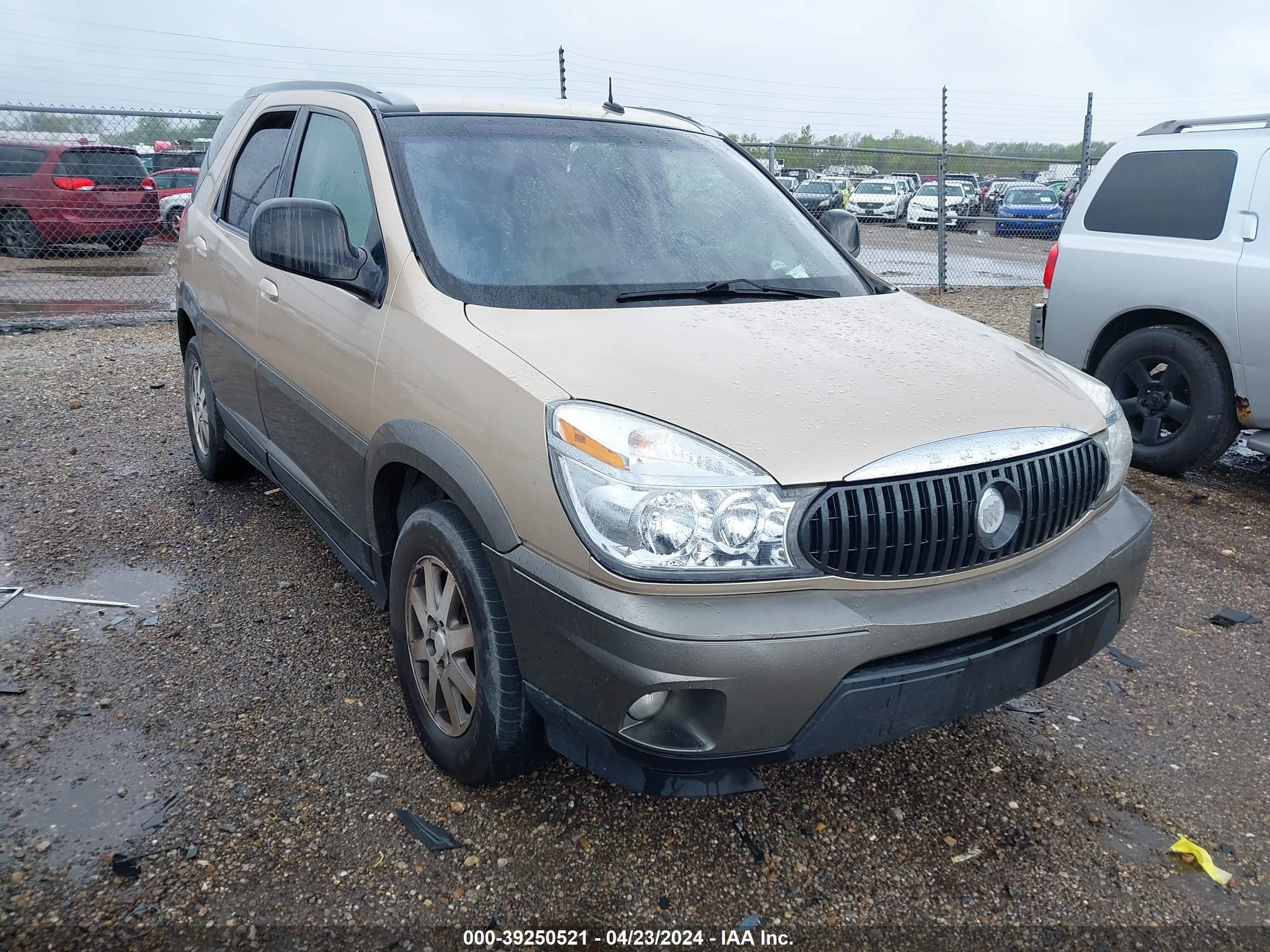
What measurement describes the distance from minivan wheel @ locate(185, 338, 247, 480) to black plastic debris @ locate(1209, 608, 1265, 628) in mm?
4428

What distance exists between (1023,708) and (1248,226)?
345 cm

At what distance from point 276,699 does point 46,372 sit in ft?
19.5

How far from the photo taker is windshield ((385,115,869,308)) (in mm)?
2742

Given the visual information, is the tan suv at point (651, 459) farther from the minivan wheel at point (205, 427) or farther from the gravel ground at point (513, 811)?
the minivan wheel at point (205, 427)

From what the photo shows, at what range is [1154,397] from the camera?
18.1ft

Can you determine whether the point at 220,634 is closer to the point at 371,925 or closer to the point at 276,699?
the point at 276,699

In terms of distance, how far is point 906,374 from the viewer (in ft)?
7.97

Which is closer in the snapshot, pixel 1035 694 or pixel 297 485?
pixel 1035 694

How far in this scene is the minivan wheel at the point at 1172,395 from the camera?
17.1 ft

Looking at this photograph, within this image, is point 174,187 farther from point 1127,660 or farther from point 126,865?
point 1127,660

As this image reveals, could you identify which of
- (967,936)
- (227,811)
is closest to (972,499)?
(967,936)

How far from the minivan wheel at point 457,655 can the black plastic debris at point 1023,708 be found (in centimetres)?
166

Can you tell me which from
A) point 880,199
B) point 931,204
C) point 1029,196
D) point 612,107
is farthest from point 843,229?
point 880,199

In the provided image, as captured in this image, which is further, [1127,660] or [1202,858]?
[1127,660]
